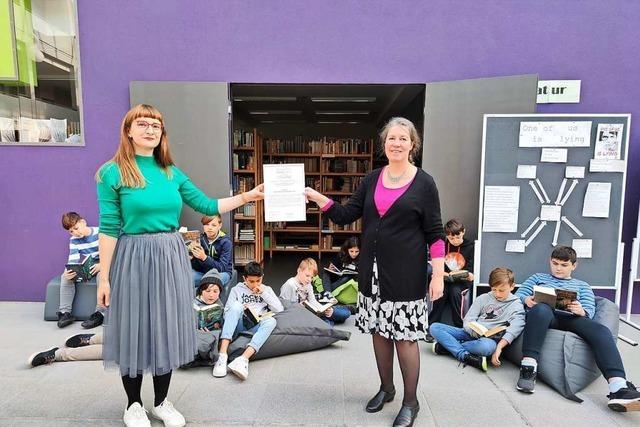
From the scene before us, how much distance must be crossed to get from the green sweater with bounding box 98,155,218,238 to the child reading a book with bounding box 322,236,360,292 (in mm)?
2346

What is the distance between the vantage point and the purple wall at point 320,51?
364 cm

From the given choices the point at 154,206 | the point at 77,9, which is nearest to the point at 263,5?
the point at 77,9

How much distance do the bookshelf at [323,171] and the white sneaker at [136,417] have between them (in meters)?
4.80

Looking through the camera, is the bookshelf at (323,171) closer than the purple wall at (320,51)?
No

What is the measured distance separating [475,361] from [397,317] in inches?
45.7

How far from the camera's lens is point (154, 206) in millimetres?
1830

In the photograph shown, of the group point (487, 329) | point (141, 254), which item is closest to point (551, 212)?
point (487, 329)

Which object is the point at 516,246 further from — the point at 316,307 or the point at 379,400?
the point at 379,400

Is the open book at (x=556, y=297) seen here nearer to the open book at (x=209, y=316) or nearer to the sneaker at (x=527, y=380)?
the sneaker at (x=527, y=380)

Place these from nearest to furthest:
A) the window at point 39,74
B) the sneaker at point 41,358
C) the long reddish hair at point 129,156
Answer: the long reddish hair at point 129,156, the sneaker at point 41,358, the window at point 39,74

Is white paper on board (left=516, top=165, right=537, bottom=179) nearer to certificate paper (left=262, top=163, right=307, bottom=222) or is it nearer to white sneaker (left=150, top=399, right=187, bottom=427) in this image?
certificate paper (left=262, top=163, right=307, bottom=222)

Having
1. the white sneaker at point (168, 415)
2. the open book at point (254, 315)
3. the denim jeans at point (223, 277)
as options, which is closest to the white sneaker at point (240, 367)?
the open book at point (254, 315)

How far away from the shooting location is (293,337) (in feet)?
9.80

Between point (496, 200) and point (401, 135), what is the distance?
1870 millimetres
